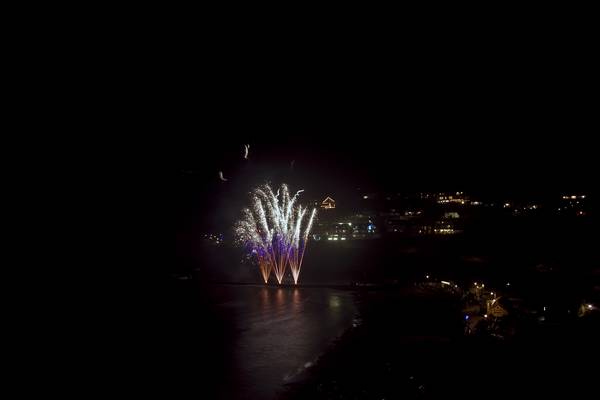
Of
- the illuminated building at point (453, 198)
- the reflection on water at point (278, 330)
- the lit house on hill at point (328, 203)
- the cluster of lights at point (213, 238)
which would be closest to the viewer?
the reflection on water at point (278, 330)

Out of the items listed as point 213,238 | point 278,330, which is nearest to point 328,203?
point 213,238

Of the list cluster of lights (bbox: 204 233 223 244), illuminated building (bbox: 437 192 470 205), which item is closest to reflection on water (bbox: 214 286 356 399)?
cluster of lights (bbox: 204 233 223 244)

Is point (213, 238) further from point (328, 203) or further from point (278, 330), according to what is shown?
point (328, 203)

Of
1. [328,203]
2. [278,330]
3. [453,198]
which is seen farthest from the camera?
[453,198]

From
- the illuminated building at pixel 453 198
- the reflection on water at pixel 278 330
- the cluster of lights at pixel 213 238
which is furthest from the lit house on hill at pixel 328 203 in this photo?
the reflection on water at pixel 278 330

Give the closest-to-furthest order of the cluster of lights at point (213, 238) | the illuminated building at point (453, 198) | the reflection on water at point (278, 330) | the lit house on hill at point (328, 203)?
the reflection on water at point (278, 330), the cluster of lights at point (213, 238), the lit house on hill at point (328, 203), the illuminated building at point (453, 198)

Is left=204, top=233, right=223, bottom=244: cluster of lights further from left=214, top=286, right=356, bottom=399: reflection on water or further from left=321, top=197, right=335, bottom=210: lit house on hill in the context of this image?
left=321, top=197, right=335, bottom=210: lit house on hill

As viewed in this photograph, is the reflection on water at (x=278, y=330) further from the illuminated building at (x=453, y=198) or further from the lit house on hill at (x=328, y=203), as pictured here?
the illuminated building at (x=453, y=198)
